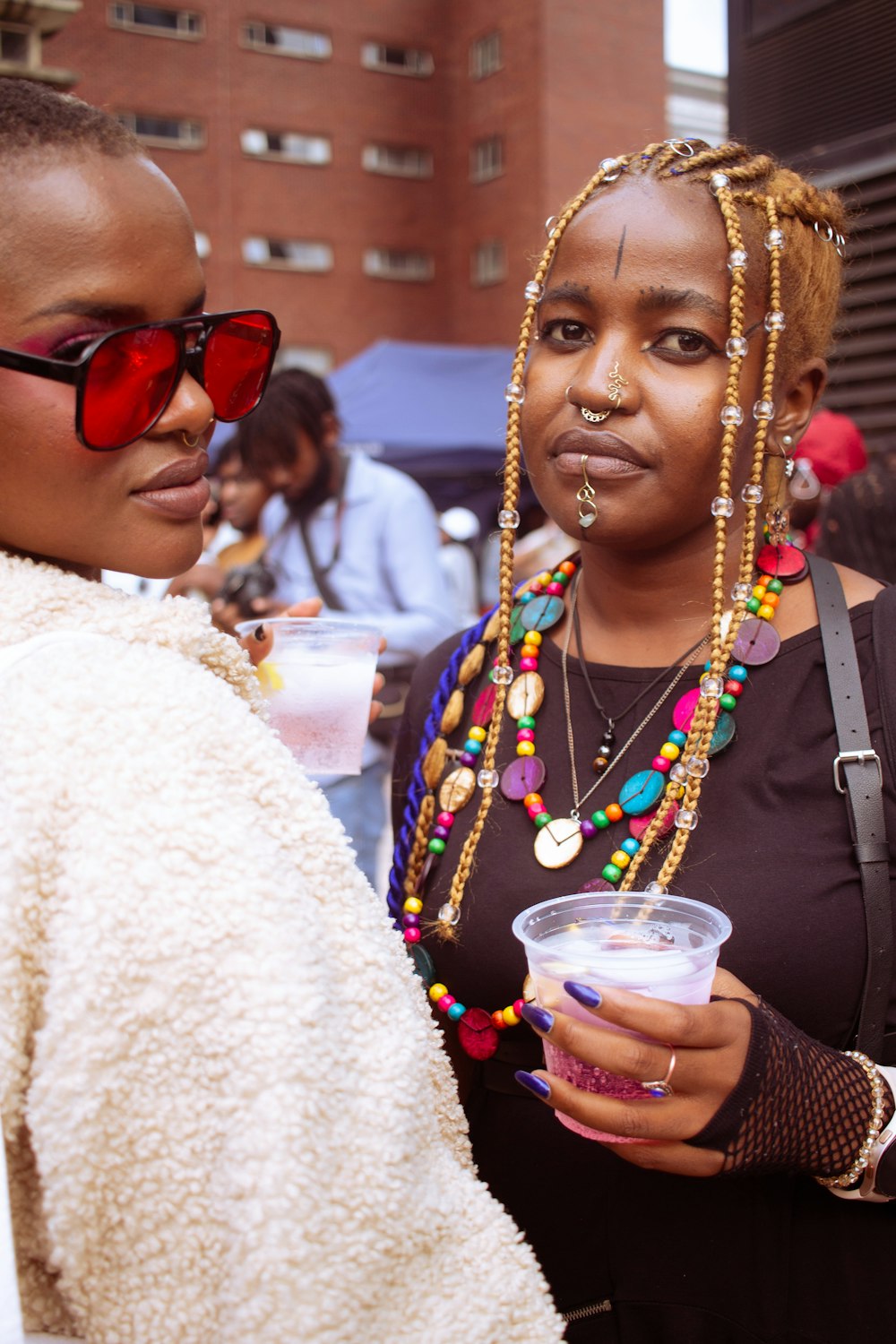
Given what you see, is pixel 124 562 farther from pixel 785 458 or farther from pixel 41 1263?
pixel 785 458

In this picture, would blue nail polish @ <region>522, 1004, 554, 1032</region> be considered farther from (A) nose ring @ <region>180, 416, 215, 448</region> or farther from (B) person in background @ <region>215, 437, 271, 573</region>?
(B) person in background @ <region>215, 437, 271, 573</region>

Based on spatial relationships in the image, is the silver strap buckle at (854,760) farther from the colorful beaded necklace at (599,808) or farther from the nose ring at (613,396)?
the nose ring at (613,396)

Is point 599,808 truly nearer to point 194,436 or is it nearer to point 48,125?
point 194,436

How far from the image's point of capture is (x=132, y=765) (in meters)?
1.05

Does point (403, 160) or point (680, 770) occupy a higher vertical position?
point (403, 160)

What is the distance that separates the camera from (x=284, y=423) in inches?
165

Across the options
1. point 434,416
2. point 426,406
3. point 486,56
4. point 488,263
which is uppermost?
point 486,56

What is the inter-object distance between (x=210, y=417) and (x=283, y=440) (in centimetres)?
294

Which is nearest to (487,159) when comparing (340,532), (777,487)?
(340,532)

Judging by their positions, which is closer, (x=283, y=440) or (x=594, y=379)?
(x=594, y=379)

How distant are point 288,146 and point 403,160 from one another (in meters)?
3.01

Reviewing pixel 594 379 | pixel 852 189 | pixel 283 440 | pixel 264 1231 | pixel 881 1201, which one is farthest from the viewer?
pixel 852 189

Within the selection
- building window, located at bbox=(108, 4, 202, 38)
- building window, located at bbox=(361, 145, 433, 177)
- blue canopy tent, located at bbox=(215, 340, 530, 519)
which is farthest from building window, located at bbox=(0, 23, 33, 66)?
building window, located at bbox=(361, 145, 433, 177)

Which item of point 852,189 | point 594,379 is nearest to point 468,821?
point 594,379
